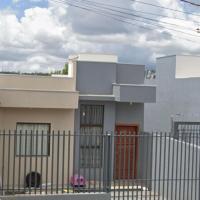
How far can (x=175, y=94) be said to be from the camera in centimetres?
2736

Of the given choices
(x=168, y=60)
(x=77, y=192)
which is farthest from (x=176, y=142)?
(x=168, y=60)

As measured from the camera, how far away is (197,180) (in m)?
14.1

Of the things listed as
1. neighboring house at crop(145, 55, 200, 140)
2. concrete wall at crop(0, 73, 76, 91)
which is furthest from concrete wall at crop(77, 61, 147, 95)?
neighboring house at crop(145, 55, 200, 140)

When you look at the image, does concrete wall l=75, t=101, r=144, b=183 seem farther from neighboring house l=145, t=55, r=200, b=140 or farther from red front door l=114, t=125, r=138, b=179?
neighboring house l=145, t=55, r=200, b=140

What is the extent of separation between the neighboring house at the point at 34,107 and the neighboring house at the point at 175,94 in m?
5.40

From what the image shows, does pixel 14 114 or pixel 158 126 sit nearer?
pixel 14 114

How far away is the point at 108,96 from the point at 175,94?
6539mm

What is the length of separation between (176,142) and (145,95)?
6.25 meters

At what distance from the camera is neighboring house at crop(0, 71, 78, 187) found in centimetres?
2003

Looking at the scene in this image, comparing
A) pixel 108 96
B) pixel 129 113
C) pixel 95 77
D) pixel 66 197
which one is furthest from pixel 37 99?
pixel 66 197

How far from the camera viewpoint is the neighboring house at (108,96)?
21688mm

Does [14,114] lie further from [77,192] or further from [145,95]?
[77,192]

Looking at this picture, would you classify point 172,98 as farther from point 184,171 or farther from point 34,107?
point 184,171

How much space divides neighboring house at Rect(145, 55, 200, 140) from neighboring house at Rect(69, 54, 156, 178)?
96.7 inches
